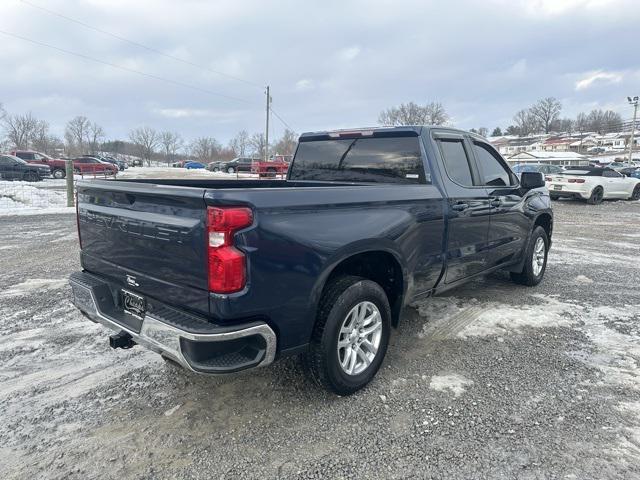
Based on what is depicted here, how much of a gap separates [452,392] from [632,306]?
324 cm

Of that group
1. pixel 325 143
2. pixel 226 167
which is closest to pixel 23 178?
pixel 226 167

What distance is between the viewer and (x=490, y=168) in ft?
15.6

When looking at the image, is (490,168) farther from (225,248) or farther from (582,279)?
(225,248)

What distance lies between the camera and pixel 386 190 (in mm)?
3268

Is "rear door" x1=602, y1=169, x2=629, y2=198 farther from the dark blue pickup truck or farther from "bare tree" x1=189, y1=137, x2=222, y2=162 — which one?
"bare tree" x1=189, y1=137, x2=222, y2=162

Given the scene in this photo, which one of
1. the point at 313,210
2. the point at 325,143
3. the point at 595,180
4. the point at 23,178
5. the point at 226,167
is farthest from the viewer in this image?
the point at 226,167

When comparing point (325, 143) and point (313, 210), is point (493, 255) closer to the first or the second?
point (325, 143)

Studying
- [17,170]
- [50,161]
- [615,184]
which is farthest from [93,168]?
[615,184]

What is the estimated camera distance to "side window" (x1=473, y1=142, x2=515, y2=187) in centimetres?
458

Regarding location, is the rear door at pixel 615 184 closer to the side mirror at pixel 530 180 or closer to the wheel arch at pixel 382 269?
the side mirror at pixel 530 180

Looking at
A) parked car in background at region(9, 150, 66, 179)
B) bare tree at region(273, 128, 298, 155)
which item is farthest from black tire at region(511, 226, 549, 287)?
bare tree at region(273, 128, 298, 155)

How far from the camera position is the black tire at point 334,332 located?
2.88 m

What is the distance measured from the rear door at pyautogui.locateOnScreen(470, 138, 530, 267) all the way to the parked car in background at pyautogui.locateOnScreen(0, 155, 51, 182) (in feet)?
90.4

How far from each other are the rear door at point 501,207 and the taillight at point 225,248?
2.94 metres
